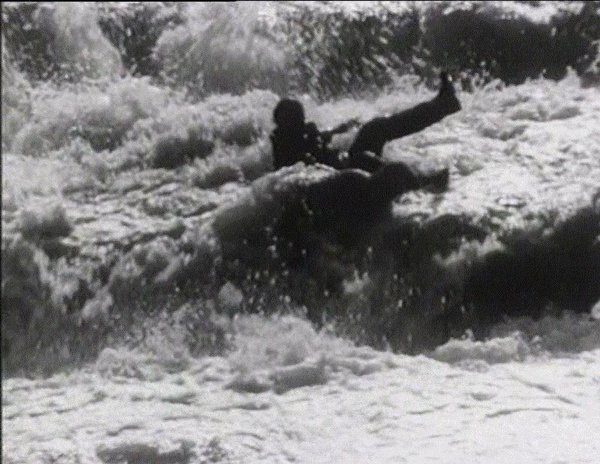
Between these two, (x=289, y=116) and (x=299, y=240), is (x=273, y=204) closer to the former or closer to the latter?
(x=299, y=240)

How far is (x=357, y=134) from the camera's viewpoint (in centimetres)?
409

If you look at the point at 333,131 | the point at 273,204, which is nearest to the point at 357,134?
the point at 333,131

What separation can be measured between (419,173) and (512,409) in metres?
1.67

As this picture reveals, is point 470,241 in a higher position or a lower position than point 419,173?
lower

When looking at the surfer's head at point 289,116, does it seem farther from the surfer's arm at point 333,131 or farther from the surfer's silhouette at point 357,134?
the surfer's arm at point 333,131

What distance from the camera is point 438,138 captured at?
477 cm

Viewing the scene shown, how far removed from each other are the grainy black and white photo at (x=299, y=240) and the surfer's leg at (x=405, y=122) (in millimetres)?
11

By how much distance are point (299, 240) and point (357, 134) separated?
53cm

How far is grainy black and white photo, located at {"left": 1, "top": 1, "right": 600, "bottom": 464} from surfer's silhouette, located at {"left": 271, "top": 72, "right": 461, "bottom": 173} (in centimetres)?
1

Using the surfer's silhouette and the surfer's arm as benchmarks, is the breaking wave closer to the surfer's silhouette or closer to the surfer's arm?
the surfer's silhouette

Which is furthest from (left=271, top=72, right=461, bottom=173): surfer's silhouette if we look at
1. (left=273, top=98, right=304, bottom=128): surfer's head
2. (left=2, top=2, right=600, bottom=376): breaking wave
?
(left=2, top=2, right=600, bottom=376): breaking wave

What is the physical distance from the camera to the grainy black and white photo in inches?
115

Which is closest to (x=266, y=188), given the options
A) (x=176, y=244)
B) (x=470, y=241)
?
(x=176, y=244)

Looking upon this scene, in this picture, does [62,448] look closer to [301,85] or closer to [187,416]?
[187,416]
